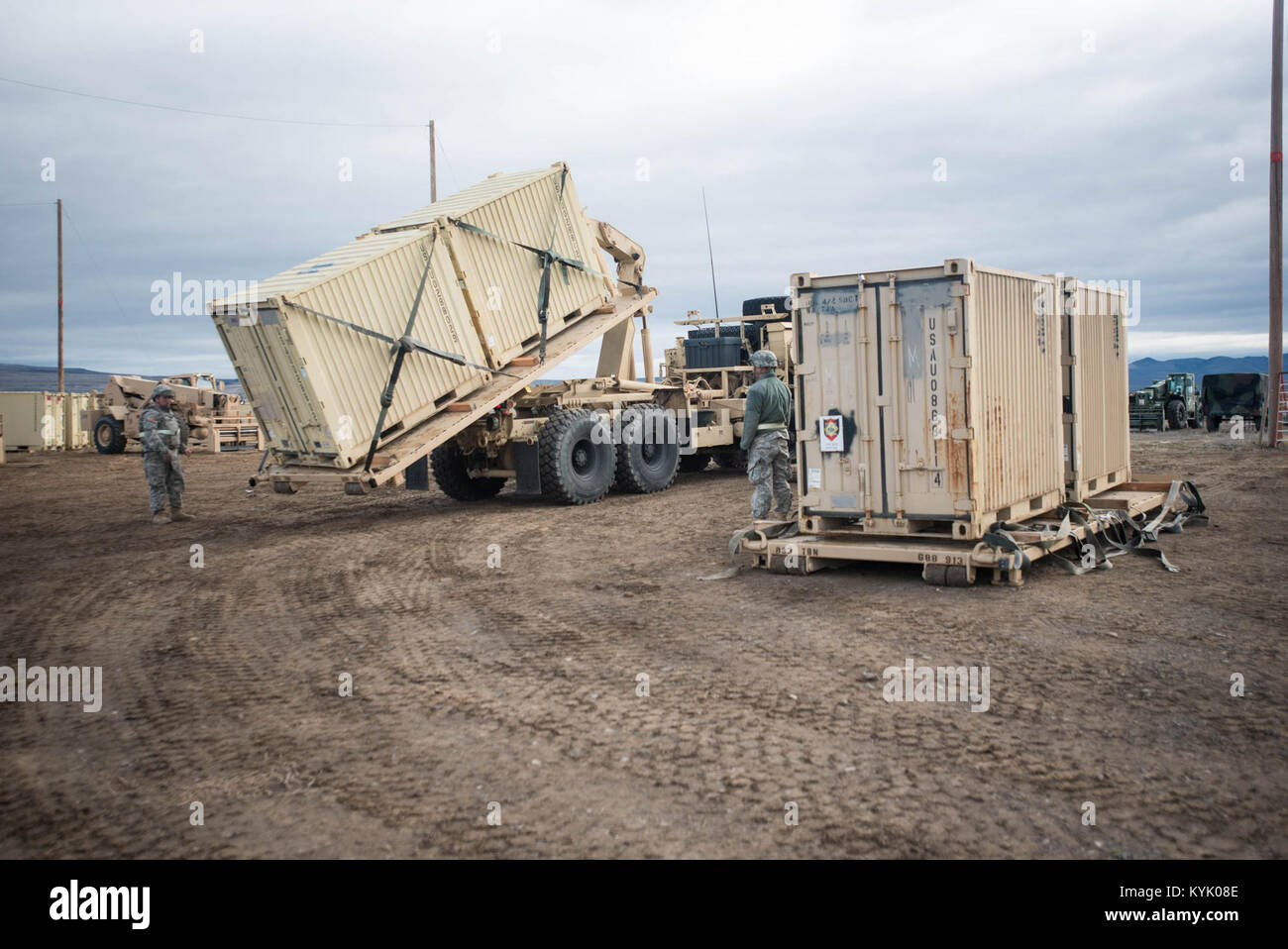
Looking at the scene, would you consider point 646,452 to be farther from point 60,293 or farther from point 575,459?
point 60,293

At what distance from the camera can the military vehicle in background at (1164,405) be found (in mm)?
30203

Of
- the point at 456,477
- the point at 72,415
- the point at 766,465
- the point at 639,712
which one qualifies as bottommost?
the point at 639,712

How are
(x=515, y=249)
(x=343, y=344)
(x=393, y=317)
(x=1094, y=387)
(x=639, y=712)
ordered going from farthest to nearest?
(x=515, y=249), (x=393, y=317), (x=343, y=344), (x=1094, y=387), (x=639, y=712)

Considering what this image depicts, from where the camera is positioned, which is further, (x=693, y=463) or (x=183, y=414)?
(x=183, y=414)

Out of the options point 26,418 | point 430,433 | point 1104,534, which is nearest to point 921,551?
point 1104,534

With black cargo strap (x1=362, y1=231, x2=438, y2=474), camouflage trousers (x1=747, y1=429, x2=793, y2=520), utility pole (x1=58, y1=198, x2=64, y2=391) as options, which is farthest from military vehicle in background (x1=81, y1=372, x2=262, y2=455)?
camouflage trousers (x1=747, y1=429, x2=793, y2=520)

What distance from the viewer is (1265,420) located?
2162 centimetres

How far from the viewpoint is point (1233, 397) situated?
28.0 meters

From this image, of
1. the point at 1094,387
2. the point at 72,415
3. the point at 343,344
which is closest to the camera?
the point at 1094,387

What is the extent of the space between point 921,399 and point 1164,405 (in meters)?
26.6

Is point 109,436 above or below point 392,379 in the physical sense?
above

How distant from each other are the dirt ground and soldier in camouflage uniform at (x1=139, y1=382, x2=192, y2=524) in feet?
10.6

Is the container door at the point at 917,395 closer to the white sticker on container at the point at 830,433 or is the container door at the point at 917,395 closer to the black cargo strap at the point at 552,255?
the white sticker on container at the point at 830,433

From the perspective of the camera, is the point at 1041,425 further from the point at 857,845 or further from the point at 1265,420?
the point at 1265,420
